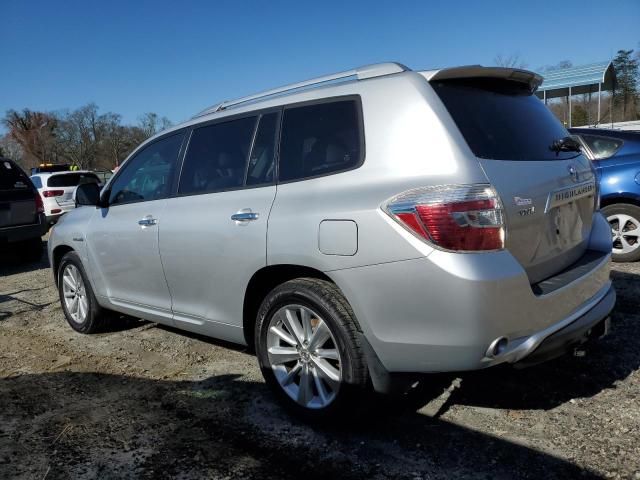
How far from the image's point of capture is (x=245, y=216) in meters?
3.04

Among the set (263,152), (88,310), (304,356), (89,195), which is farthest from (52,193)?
(304,356)

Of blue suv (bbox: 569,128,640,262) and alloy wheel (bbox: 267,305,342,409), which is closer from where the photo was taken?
alloy wheel (bbox: 267,305,342,409)

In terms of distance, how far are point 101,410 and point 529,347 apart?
255 cm

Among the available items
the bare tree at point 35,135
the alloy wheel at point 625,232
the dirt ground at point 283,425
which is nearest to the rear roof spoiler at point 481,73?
the dirt ground at point 283,425

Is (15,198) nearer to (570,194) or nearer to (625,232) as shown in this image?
(570,194)

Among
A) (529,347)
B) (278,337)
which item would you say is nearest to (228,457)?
(278,337)

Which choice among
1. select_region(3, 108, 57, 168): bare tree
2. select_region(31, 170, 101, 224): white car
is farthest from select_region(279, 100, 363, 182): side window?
select_region(3, 108, 57, 168): bare tree

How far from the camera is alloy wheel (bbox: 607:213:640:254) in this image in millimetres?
5906

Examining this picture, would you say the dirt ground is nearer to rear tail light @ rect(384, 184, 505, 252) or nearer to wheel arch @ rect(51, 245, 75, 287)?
rear tail light @ rect(384, 184, 505, 252)

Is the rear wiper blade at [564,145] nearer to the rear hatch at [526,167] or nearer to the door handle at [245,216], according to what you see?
the rear hatch at [526,167]

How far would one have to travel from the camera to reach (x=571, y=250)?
285 cm

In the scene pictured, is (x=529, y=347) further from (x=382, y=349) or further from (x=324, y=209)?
(x=324, y=209)

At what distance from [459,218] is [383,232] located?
0.34 m

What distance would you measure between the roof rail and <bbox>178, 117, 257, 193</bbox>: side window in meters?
0.23
